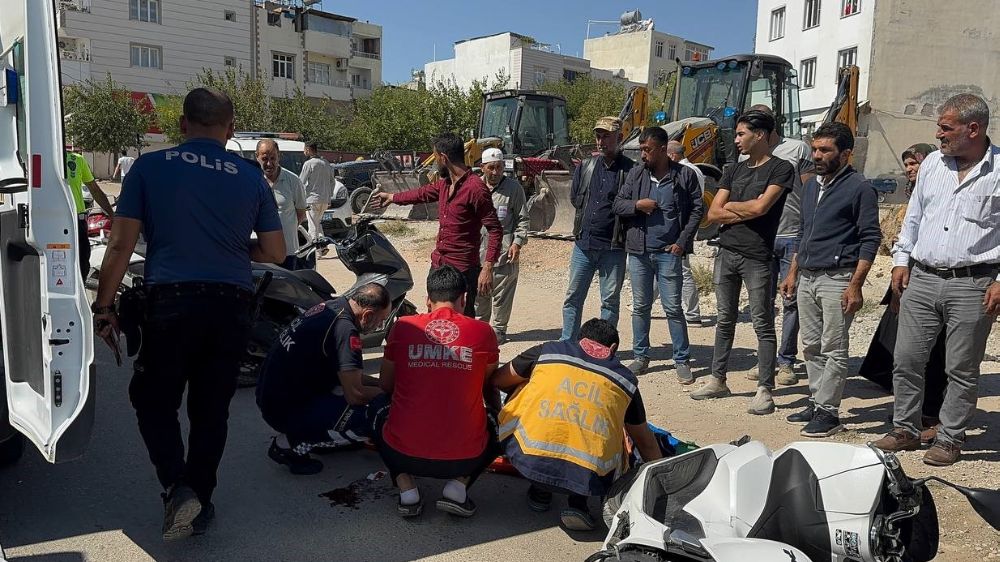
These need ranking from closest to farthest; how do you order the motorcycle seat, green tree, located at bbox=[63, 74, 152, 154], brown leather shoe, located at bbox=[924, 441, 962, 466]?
brown leather shoe, located at bbox=[924, 441, 962, 466], the motorcycle seat, green tree, located at bbox=[63, 74, 152, 154]

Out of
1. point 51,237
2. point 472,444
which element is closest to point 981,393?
point 472,444

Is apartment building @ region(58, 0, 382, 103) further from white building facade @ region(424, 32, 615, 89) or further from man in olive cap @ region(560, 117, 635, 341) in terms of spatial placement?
man in olive cap @ region(560, 117, 635, 341)

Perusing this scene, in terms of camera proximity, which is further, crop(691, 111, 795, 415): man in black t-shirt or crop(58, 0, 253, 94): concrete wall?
crop(58, 0, 253, 94): concrete wall

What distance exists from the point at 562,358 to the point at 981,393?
158 inches

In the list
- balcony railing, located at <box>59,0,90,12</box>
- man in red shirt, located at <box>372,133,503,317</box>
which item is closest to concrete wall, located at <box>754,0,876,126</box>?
man in red shirt, located at <box>372,133,503,317</box>

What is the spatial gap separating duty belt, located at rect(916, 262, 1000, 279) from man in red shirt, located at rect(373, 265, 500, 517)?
2.54m

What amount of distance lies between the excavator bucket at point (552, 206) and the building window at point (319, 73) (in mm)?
45031

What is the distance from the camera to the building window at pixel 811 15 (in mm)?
33594

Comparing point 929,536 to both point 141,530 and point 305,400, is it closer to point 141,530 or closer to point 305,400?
point 305,400

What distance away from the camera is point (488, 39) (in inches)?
2512

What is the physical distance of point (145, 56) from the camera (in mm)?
45250

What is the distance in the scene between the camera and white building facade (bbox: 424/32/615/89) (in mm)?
61156

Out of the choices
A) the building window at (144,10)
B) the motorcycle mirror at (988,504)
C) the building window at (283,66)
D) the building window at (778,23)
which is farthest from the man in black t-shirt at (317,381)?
the building window at (283,66)

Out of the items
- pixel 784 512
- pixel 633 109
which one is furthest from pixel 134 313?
pixel 633 109
